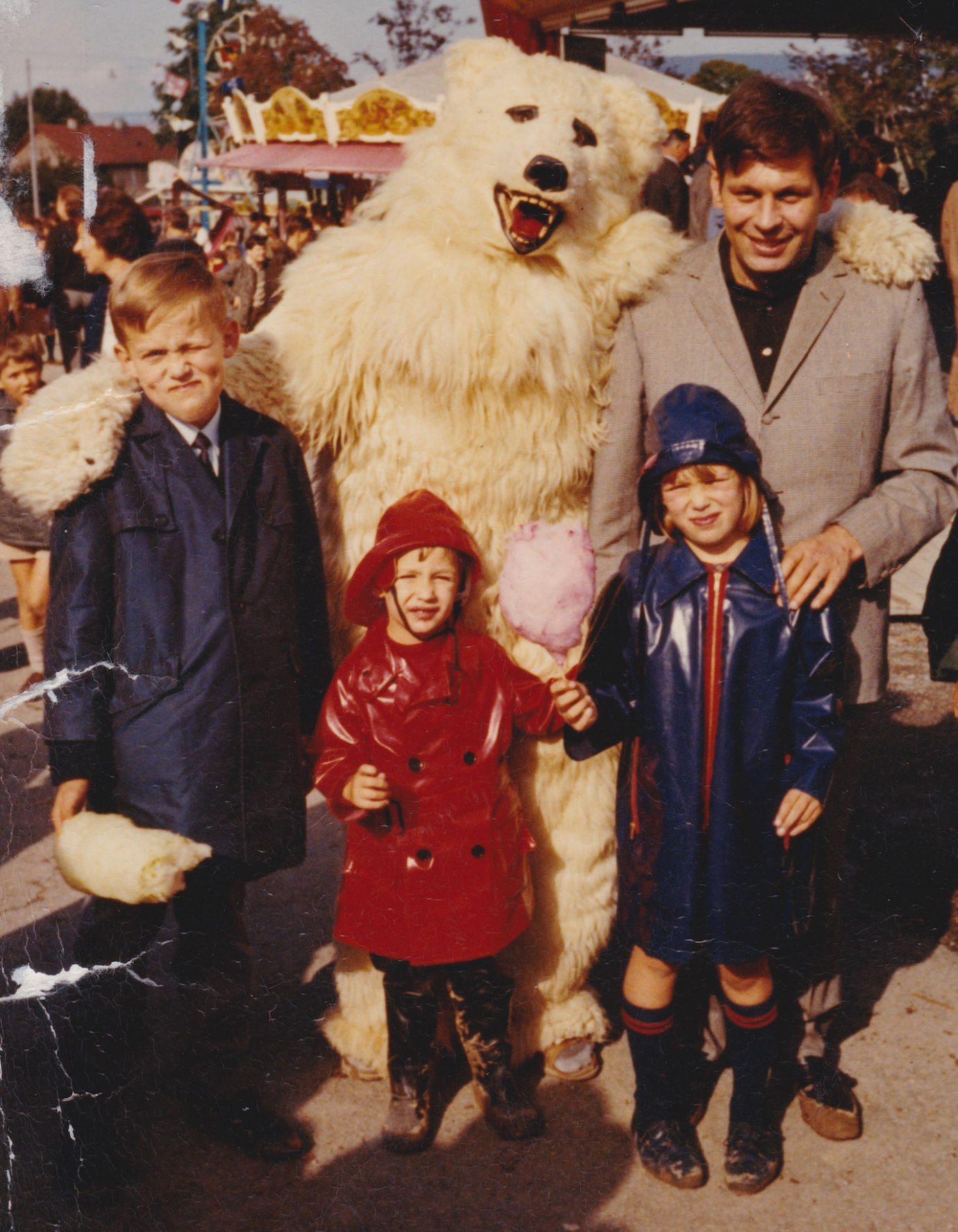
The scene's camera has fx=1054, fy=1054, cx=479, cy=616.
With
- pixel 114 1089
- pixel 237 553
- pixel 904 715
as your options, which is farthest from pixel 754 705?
pixel 904 715

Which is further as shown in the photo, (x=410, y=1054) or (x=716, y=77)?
(x=716, y=77)

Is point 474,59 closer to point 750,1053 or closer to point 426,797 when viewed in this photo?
point 426,797

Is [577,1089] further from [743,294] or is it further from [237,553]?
[743,294]

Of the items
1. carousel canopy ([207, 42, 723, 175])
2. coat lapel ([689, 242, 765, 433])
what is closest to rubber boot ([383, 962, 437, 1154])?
coat lapel ([689, 242, 765, 433])

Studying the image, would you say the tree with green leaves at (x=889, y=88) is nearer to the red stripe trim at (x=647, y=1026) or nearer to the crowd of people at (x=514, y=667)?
the crowd of people at (x=514, y=667)

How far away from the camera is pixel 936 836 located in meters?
3.79

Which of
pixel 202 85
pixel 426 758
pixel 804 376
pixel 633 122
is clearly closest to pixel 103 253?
pixel 633 122

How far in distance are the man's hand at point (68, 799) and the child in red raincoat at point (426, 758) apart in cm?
48

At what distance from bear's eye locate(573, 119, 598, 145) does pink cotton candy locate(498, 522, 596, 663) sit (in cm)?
89

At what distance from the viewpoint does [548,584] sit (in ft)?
7.73

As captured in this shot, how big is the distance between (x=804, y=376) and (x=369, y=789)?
1271 millimetres

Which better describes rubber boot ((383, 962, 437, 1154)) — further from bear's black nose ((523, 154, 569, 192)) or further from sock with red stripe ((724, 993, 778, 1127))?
bear's black nose ((523, 154, 569, 192))

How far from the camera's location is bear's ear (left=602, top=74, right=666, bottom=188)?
257cm

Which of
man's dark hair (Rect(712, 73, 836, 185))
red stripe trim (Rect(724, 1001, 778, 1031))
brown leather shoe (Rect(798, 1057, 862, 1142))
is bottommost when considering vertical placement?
brown leather shoe (Rect(798, 1057, 862, 1142))
